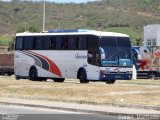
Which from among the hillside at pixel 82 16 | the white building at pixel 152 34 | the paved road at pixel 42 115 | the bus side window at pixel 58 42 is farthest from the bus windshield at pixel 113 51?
the hillside at pixel 82 16

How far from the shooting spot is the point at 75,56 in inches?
1639

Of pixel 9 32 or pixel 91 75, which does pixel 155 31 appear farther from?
pixel 9 32

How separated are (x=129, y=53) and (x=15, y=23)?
3128 inches

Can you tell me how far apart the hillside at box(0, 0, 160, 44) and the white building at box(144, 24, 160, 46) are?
29.2 meters

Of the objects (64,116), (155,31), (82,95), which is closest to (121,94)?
(82,95)

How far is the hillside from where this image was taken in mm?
114812

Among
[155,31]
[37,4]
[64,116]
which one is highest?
[37,4]

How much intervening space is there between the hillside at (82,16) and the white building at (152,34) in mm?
29159

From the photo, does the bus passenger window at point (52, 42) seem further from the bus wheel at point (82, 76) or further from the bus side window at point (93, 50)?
the bus side window at point (93, 50)

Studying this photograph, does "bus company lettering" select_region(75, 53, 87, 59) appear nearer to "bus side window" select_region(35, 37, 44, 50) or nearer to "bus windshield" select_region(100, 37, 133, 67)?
"bus windshield" select_region(100, 37, 133, 67)

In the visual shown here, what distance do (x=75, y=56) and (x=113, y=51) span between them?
131 inches

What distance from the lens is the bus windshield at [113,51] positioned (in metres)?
39.5

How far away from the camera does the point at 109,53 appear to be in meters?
39.6

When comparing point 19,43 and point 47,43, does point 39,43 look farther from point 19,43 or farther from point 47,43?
point 19,43
